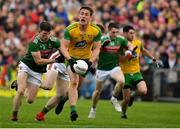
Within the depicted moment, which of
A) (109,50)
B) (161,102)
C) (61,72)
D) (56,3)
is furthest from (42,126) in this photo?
(56,3)

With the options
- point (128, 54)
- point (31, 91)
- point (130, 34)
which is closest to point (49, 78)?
point (31, 91)

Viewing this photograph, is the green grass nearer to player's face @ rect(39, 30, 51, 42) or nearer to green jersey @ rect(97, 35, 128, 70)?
green jersey @ rect(97, 35, 128, 70)

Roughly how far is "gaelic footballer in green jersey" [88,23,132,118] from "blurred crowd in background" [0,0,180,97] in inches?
362

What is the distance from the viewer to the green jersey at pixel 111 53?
19969 mm

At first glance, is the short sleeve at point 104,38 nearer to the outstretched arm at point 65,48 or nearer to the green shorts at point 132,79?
the green shorts at point 132,79

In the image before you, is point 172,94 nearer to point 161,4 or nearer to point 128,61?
point 161,4

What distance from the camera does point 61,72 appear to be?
688 inches

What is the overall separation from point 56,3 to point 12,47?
134 inches

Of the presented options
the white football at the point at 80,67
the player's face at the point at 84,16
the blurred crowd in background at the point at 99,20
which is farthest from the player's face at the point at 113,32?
the blurred crowd in background at the point at 99,20

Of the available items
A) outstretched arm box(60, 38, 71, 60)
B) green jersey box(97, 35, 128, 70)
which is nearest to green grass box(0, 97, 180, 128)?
green jersey box(97, 35, 128, 70)


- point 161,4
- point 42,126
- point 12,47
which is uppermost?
point 161,4

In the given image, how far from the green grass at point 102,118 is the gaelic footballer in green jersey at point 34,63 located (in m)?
0.64

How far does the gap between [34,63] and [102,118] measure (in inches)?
114

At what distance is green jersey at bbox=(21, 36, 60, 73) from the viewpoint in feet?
55.3
